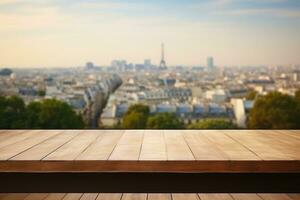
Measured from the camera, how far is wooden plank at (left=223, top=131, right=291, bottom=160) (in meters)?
1.94

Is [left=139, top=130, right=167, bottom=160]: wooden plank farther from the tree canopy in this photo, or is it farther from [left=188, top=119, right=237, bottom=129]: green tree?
[left=188, top=119, right=237, bottom=129]: green tree

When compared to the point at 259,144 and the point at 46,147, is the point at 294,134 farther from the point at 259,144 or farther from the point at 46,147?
the point at 46,147

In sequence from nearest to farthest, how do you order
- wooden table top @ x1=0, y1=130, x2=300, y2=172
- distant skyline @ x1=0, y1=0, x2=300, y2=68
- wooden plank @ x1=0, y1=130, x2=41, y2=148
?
1. wooden table top @ x1=0, y1=130, x2=300, y2=172
2. wooden plank @ x1=0, y1=130, x2=41, y2=148
3. distant skyline @ x1=0, y1=0, x2=300, y2=68

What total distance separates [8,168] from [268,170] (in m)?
1.07

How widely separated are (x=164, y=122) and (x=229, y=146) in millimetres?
7526

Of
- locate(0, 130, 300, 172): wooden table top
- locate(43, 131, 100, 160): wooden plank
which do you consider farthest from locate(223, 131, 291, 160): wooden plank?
locate(43, 131, 100, 160): wooden plank

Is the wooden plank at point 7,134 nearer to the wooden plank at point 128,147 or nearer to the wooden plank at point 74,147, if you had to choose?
the wooden plank at point 74,147

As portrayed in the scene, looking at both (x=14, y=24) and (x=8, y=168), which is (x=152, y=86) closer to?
(x=14, y=24)

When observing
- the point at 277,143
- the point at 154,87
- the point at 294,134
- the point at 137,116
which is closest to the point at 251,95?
the point at 154,87

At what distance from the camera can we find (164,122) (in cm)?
974

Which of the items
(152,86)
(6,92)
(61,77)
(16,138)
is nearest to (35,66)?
(61,77)

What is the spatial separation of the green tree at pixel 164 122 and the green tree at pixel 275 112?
5.13 feet

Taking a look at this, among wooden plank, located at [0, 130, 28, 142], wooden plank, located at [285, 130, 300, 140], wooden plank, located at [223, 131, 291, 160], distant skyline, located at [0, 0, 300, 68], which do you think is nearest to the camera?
wooden plank, located at [223, 131, 291, 160]

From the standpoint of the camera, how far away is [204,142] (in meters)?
2.38
